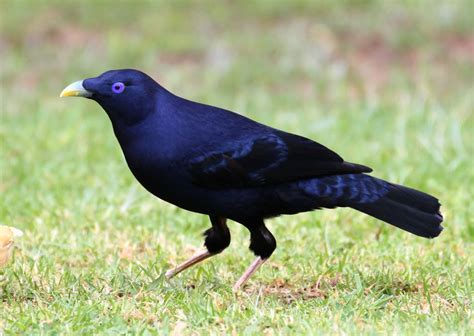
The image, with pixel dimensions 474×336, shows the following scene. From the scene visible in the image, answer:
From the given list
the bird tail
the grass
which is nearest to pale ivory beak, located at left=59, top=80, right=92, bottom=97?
the grass

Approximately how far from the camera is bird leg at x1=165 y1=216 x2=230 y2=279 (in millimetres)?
5152

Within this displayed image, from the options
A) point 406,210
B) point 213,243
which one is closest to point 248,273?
point 213,243

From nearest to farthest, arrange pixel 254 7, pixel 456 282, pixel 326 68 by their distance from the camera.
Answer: pixel 456 282
pixel 326 68
pixel 254 7

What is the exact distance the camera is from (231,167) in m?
4.73

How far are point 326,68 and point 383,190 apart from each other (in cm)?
618

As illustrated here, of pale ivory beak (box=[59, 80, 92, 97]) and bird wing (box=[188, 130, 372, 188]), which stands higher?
bird wing (box=[188, 130, 372, 188])

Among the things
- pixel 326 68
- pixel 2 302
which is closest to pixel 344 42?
pixel 326 68

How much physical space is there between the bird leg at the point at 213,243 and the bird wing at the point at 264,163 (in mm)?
457

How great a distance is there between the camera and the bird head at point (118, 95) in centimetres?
469

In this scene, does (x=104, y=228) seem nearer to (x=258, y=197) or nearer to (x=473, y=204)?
(x=258, y=197)

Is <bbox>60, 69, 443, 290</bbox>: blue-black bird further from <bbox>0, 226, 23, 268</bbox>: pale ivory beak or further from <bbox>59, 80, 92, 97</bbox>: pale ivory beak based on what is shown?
<bbox>0, 226, 23, 268</bbox>: pale ivory beak

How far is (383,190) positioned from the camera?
4.94 meters

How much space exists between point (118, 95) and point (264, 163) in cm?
75

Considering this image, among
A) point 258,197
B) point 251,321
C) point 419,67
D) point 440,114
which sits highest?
point 419,67
